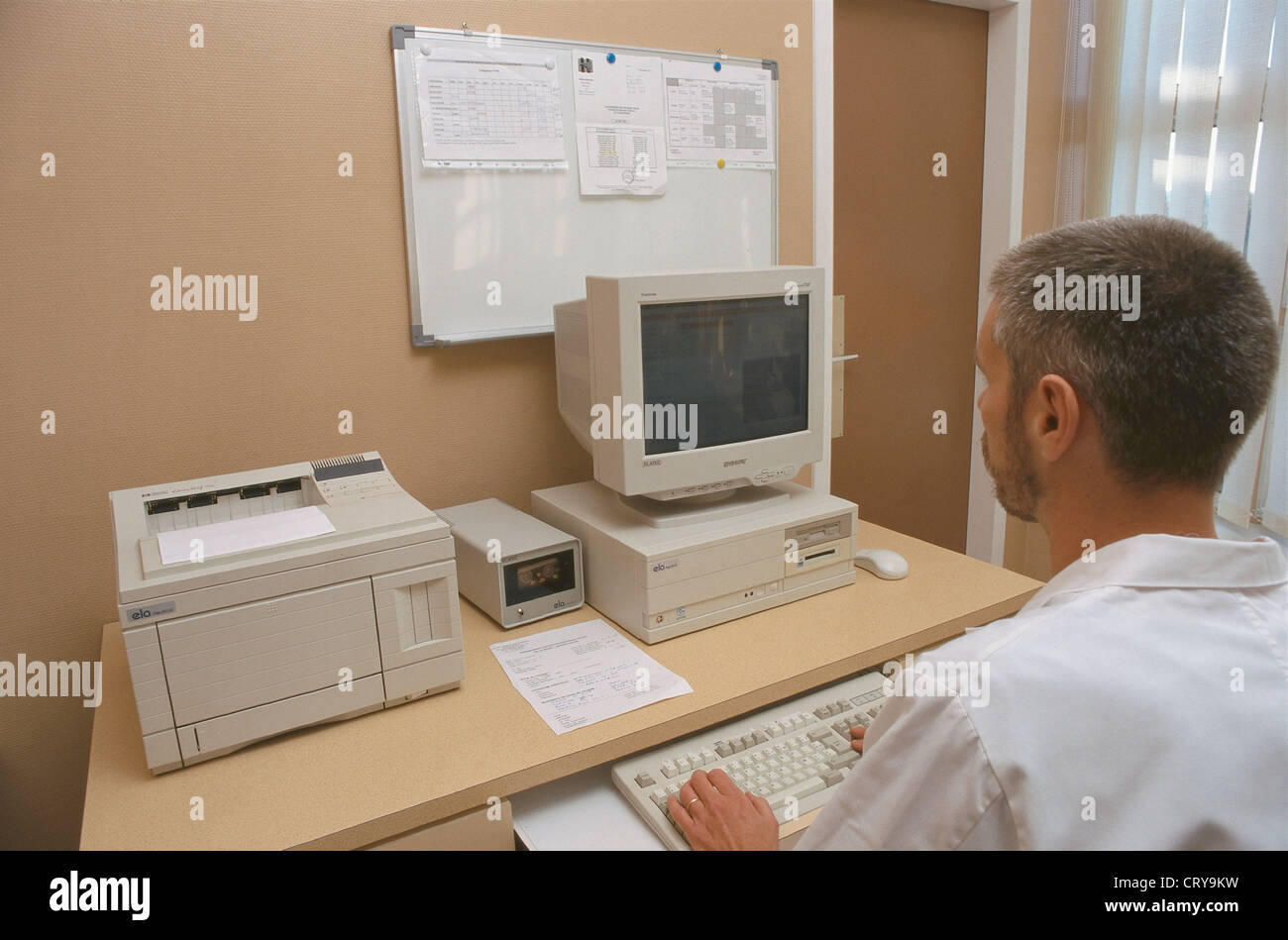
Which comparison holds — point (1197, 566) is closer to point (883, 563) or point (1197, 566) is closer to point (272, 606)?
point (883, 563)

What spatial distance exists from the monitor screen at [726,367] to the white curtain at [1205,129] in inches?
44.5

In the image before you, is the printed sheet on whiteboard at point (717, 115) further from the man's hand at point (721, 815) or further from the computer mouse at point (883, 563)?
the man's hand at point (721, 815)

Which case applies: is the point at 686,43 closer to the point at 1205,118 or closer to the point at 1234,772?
the point at 1205,118

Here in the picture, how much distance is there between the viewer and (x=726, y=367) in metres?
1.62

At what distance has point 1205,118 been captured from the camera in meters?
2.34

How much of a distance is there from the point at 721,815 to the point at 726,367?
2.68 ft

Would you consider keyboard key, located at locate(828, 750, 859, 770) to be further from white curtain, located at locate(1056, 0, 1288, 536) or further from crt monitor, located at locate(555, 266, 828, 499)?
white curtain, located at locate(1056, 0, 1288, 536)

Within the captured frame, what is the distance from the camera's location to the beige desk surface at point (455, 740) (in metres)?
1.07

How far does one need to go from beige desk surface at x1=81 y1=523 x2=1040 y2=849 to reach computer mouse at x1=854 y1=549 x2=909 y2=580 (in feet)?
0.24

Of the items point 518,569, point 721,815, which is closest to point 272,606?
point 518,569

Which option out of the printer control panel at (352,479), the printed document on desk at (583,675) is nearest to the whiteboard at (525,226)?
the printer control panel at (352,479)

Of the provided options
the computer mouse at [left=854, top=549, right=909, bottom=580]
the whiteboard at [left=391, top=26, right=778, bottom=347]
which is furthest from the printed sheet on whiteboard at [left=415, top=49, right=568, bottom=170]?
the computer mouse at [left=854, top=549, right=909, bottom=580]
